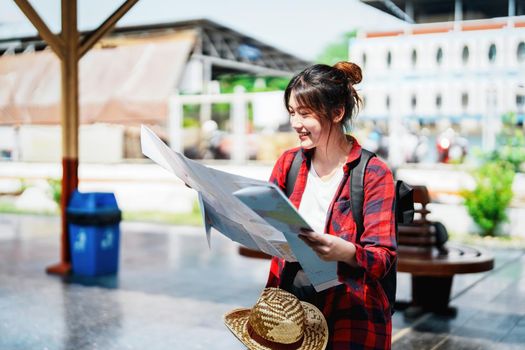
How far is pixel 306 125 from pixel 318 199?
0.71ft

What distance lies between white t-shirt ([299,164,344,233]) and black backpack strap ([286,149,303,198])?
51 mm

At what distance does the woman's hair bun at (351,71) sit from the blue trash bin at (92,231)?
514cm

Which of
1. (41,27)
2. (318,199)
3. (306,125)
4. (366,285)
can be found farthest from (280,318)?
(41,27)

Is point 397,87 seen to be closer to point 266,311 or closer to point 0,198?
point 0,198

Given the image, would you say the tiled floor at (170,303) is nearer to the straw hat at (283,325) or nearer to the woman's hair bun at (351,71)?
the straw hat at (283,325)

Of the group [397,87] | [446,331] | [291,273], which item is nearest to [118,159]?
[397,87]

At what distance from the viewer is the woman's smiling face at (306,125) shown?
1810 mm

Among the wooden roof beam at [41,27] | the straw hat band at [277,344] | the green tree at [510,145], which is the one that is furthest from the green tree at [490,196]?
the straw hat band at [277,344]

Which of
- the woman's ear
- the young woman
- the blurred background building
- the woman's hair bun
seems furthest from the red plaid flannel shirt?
the blurred background building

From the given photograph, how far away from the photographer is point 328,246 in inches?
61.0

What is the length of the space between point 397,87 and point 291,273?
10837 mm

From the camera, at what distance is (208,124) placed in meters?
14.8

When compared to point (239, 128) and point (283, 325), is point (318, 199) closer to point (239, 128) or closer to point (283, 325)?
point (283, 325)

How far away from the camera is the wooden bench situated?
4641 millimetres
